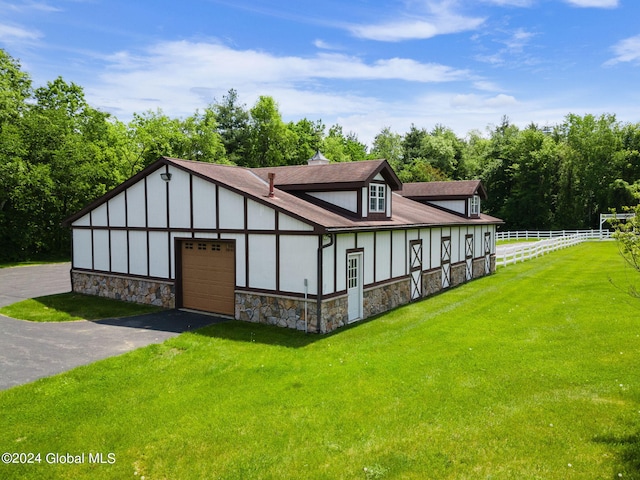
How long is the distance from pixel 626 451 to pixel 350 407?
418 centimetres

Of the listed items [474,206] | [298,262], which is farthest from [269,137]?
[298,262]

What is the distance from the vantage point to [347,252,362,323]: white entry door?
48.3ft

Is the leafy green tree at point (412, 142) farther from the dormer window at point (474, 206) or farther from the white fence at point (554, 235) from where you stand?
the dormer window at point (474, 206)

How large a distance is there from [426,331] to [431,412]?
557 centimetres

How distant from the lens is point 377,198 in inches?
674

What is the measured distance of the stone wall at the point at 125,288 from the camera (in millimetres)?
16953

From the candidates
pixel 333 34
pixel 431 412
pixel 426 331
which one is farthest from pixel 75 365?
pixel 333 34

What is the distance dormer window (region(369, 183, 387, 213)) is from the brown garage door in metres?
5.16

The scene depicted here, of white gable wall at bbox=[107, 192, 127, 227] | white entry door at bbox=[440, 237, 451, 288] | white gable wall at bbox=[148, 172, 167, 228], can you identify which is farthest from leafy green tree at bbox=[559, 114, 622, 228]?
white gable wall at bbox=[107, 192, 127, 227]

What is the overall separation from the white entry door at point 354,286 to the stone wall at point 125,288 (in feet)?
20.9

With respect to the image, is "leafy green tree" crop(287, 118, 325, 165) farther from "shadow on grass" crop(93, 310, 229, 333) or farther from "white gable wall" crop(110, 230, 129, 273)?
"shadow on grass" crop(93, 310, 229, 333)

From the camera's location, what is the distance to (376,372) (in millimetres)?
10180

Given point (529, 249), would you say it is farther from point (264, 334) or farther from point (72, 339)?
Answer: point (72, 339)

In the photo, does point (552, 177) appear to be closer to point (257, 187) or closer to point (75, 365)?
point (257, 187)
